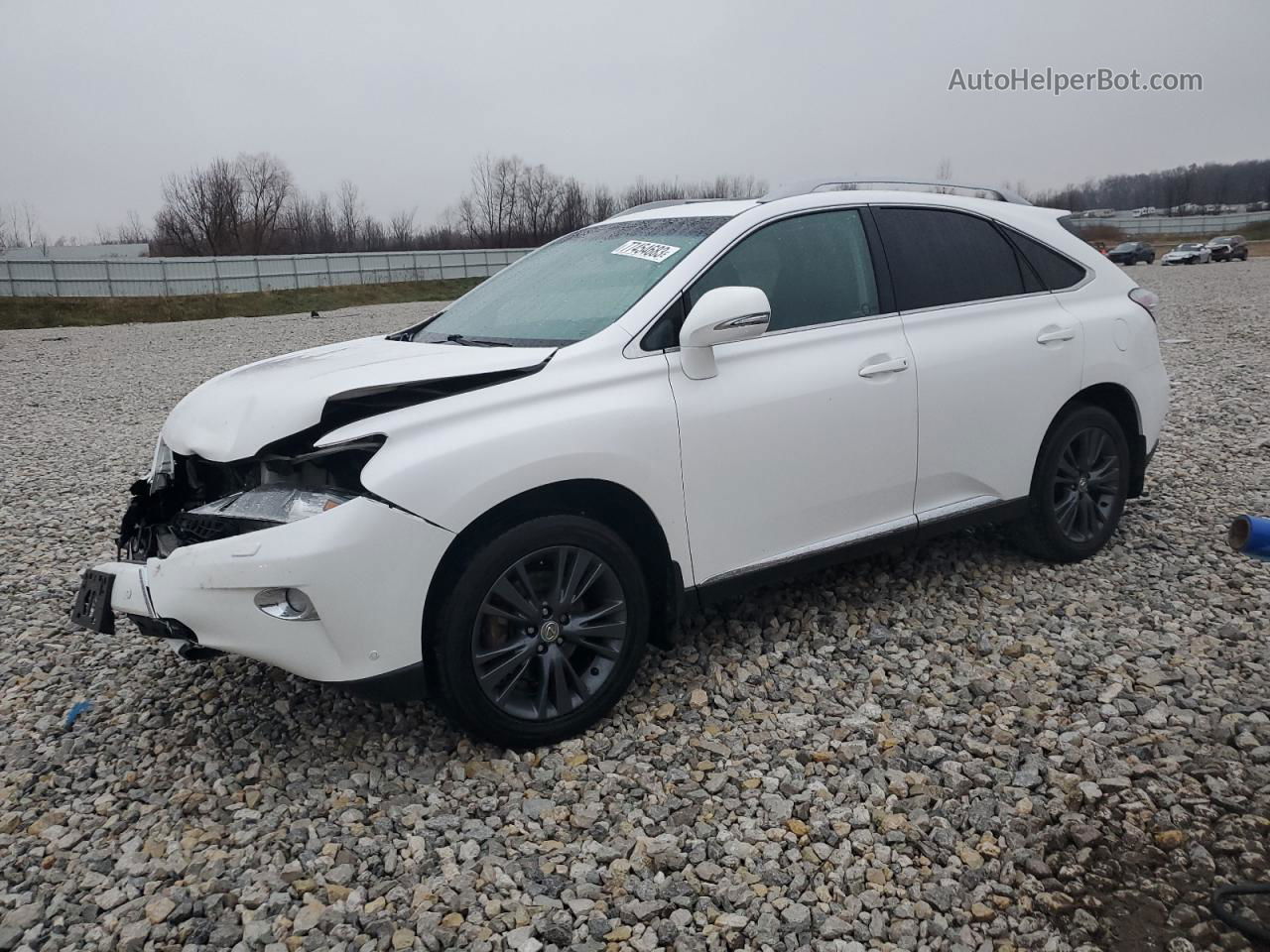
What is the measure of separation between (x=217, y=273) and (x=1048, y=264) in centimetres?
4287

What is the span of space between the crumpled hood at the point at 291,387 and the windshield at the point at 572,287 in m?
0.23

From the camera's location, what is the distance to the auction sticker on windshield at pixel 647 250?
374 cm

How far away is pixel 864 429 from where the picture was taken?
12.5ft

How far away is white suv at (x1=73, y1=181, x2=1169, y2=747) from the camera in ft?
9.60

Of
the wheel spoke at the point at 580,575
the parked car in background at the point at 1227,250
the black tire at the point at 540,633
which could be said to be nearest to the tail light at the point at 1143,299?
the black tire at the point at 540,633

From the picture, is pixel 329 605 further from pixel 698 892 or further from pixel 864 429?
pixel 864 429

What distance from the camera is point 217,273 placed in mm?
41531

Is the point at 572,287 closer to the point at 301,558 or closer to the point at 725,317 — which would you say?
the point at 725,317

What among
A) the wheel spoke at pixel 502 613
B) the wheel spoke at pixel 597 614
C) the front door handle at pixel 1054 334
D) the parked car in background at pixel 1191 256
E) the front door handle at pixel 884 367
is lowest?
the wheel spoke at pixel 597 614

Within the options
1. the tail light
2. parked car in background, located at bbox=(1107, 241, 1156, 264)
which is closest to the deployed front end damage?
the tail light

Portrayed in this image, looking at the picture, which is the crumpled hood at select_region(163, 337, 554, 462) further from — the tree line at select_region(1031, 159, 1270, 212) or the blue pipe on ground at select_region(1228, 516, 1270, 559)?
the tree line at select_region(1031, 159, 1270, 212)

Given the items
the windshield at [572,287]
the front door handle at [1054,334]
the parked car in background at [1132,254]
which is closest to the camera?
the windshield at [572,287]

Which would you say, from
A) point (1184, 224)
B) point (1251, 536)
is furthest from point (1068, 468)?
point (1184, 224)

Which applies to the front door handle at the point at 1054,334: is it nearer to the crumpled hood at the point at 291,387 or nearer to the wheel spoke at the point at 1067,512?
the wheel spoke at the point at 1067,512
